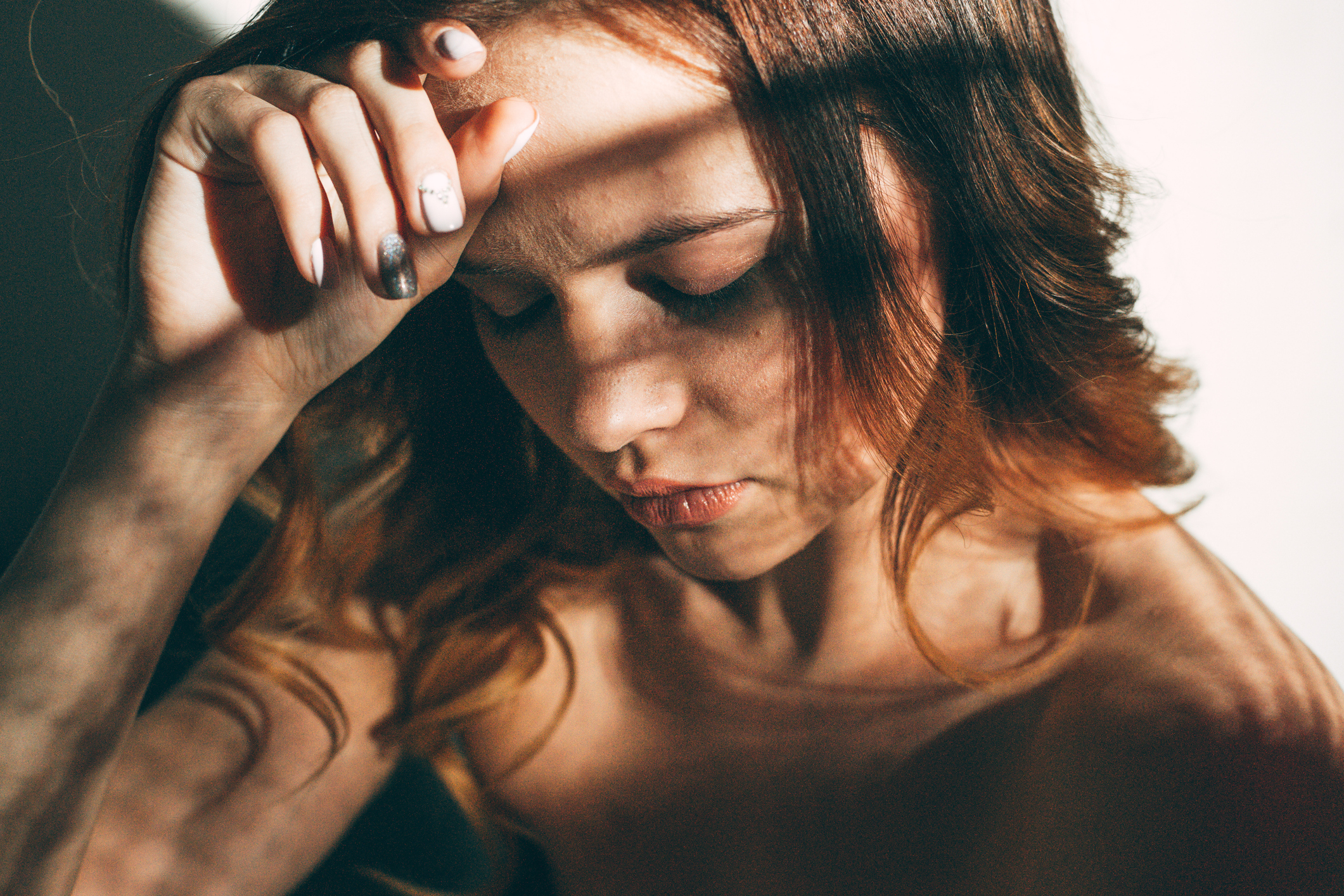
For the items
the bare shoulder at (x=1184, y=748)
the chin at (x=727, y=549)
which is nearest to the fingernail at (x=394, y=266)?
the chin at (x=727, y=549)

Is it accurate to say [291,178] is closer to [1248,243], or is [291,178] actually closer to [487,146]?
[487,146]

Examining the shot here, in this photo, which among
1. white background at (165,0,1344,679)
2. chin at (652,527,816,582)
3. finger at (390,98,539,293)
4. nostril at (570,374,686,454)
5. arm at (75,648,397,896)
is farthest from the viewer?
white background at (165,0,1344,679)

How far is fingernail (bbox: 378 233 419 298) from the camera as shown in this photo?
30.7 inches

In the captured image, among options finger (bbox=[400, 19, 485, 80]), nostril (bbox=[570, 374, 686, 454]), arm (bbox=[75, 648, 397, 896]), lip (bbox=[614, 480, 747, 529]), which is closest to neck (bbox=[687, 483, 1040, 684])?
lip (bbox=[614, 480, 747, 529])

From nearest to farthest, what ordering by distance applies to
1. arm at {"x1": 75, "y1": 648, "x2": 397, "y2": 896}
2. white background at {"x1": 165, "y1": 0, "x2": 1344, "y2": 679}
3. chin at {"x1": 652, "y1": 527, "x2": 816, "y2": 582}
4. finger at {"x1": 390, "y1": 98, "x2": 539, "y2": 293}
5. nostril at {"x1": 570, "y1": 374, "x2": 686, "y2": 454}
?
finger at {"x1": 390, "y1": 98, "x2": 539, "y2": 293}
nostril at {"x1": 570, "y1": 374, "x2": 686, "y2": 454}
chin at {"x1": 652, "y1": 527, "x2": 816, "y2": 582}
arm at {"x1": 75, "y1": 648, "x2": 397, "y2": 896}
white background at {"x1": 165, "y1": 0, "x2": 1344, "y2": 679}

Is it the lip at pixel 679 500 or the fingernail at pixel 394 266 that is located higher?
the fingernail at pixel 394 266

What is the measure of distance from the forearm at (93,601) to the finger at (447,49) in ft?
1.55

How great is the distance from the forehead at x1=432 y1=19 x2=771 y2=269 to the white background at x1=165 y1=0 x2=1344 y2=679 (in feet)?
3.14

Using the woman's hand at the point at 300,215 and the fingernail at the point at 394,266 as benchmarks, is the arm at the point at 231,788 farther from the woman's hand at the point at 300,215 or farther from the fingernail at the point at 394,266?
the fingernail at the point at 394,266

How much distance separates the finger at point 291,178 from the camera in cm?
78

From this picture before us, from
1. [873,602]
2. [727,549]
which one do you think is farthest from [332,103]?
[873,602]

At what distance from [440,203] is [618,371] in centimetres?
24

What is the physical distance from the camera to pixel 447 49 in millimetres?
724

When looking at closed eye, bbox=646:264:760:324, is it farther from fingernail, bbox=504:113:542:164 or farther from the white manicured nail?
the white manicured nail
